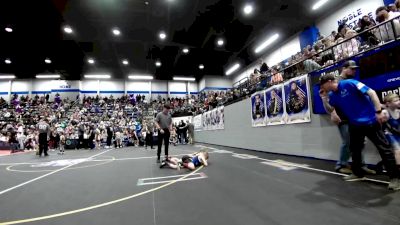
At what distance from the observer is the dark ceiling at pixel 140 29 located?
40.8 ft

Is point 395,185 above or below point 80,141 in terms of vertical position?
below

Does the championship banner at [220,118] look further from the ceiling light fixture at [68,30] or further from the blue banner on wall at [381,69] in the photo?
the ceiling light fixture at [68,30]

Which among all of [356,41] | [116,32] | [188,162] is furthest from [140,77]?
[356,41]

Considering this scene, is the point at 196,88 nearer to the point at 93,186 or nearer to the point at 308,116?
the point at 308,116

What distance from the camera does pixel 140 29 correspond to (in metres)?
15.2

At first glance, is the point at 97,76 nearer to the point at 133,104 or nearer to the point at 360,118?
the point at 133,104

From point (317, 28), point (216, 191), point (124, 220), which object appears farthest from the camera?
point (317, 28)

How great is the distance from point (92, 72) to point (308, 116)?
2657 cm

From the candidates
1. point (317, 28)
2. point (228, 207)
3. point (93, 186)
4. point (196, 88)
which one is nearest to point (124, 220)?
point (228, 207)

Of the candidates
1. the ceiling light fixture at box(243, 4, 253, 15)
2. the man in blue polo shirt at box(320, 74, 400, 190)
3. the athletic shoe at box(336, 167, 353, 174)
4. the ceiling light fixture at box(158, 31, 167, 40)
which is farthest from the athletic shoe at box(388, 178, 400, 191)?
the ceiling light fixture at box(158, 31, 167, 40)

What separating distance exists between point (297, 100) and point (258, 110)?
7.61 ft

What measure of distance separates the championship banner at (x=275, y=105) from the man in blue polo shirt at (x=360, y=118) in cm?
394

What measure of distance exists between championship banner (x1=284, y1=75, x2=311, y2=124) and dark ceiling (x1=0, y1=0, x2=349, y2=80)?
7025 mm

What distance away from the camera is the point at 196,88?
3291 cm
